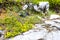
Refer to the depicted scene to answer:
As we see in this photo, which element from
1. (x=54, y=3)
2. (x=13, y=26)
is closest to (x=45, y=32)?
(x=13, y=26)

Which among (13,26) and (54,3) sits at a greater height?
(54,3)

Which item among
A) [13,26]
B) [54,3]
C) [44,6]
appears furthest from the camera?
[54,3]

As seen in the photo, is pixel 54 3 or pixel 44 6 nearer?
pixel 44 6

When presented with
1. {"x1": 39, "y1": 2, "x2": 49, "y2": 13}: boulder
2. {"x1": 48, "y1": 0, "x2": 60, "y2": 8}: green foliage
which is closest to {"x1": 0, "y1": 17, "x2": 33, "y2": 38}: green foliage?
{"x1": 39, "y1": 2, "x2": 49, "y2": 13}: boulder

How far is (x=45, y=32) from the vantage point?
610 centimetres

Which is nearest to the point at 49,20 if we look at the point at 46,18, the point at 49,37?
the point at 46,18

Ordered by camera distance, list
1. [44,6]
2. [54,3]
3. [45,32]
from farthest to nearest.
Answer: [54,3], [44,6], [45,32]

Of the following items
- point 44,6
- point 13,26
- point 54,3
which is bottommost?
point 13,26

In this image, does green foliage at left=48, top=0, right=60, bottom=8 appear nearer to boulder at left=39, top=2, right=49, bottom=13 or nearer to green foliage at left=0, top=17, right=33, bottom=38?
boulder at left=39, top=2, right=49, bottom=13

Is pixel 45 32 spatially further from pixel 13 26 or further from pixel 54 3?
pixel 54 3

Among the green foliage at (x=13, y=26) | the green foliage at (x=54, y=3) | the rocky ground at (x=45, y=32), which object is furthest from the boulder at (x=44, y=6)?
the green foliage at (x=13, y=26)

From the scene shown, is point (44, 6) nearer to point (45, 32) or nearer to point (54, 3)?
point (54, 3)

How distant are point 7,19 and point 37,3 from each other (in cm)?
156

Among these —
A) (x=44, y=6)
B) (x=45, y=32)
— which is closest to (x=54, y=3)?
(x=44, y=6)
